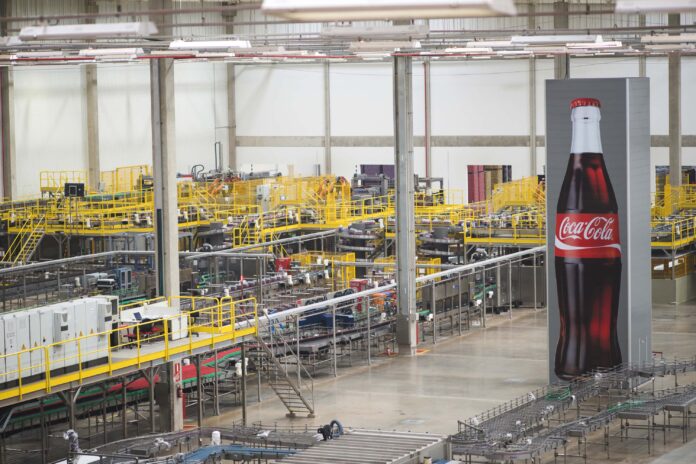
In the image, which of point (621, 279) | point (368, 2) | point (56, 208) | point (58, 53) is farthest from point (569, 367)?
point (56, 208)

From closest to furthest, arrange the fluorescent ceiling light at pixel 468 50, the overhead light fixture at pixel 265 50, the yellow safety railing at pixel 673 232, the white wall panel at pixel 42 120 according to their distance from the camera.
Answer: the overhead light fixture at pixel 265 50 < the fluorescent ceiling light at pixel 468 50 < the yellow safety railing at pixel 673 232 < the white wall panel at pixel 42 120

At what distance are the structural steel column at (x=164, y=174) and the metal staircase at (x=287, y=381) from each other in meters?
2.23

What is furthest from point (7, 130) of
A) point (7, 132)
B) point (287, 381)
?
point (287, 381)

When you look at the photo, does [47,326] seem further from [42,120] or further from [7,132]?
[42,120]

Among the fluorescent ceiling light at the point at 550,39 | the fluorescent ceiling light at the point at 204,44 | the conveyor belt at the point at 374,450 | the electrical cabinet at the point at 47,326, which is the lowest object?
the conveyor belt at the point at 374,450

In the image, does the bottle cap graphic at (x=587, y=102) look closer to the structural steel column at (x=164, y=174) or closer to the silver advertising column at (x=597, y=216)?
the silver advertising column at (x=597, y=216)

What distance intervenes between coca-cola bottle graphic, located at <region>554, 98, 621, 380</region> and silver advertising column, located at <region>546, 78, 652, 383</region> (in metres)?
0.02

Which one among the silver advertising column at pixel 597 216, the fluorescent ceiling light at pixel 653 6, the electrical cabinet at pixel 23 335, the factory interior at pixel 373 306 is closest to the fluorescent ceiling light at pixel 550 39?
the factory interior at pixel 373 306

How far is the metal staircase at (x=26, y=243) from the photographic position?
136ft

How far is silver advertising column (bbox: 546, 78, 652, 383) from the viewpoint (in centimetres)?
2488

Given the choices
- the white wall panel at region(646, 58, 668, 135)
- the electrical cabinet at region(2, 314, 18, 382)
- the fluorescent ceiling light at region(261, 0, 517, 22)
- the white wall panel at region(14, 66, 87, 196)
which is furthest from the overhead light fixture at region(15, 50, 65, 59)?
the white wall panel at region(646, 58, 668, 135)

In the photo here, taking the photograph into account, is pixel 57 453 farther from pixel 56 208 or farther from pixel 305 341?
pixel 56 208

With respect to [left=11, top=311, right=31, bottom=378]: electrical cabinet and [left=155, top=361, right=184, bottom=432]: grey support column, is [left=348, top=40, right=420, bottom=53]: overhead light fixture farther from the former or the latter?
[left=11, top=311, right=31, bottom=378]: electrical cabinet

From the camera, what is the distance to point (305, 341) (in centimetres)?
2972
